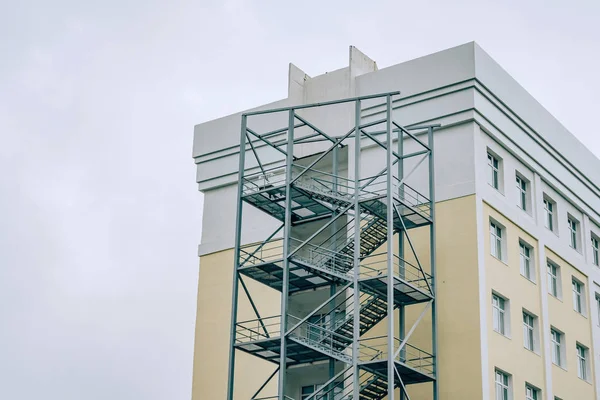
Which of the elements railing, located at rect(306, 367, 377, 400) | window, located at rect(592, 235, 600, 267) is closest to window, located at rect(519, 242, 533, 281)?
window, located at rect(592, 235, 600, 267)

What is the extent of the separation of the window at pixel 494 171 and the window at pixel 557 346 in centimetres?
669

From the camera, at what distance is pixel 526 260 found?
4694 cm

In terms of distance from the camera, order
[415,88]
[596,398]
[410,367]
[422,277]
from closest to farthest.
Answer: [410,367] < [422,277] < [415,88] < [596,398]

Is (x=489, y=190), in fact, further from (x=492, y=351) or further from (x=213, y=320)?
(x=213, y=320)

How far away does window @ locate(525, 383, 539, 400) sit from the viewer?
4424 cm

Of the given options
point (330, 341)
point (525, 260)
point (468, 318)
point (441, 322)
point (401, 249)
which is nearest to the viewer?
point (468, 318)

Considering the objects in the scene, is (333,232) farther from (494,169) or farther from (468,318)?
(494,169)

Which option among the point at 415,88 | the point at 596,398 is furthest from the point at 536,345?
the point at 415,88

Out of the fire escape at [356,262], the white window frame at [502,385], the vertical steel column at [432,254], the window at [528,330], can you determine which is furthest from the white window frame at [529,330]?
the vertical steel column at [432,254]

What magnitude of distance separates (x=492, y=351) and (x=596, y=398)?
30.5ft

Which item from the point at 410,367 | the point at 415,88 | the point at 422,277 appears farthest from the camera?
the point at 415,88

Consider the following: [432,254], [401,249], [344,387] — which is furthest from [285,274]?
[432,254]

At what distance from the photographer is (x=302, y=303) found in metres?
46.8

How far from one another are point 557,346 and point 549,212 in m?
5.67
